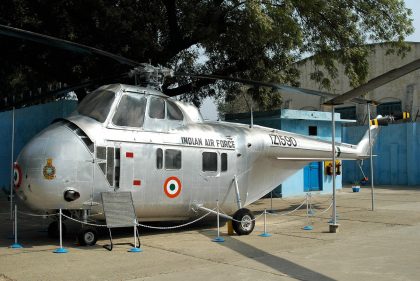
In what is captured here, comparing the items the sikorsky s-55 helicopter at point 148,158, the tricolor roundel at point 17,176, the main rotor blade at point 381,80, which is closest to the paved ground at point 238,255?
the sikorsky s-55 helicopter at point 148,158

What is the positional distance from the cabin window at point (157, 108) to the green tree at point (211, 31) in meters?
4.75

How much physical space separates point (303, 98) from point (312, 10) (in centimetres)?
2801

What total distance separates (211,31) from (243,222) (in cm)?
717

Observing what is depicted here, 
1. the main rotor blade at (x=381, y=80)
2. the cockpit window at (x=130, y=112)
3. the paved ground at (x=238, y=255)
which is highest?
the main rotor blade at (x=381, y=80)

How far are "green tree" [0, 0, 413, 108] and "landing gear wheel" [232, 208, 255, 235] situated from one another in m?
5.71

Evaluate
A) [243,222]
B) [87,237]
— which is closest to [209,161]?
[243,222]

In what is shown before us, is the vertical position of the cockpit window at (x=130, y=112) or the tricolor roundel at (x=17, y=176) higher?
the cockpit window at (x=130, y=112)

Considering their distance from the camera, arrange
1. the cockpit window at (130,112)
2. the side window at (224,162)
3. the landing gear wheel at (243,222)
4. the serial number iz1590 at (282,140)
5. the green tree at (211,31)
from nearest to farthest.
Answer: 1. the cockpit window at (130,112)
2. the landing gear wheel at (243,222)
3. the side window at (224,162)
4. the serial number iz1590 at (282,140)
5. the green tree at (211,31)

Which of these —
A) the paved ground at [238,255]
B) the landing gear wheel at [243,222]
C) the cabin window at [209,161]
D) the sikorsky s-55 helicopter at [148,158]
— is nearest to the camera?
the paved ground at [238,255]

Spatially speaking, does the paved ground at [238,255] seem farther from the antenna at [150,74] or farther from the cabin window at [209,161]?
the antenna at [150,74]

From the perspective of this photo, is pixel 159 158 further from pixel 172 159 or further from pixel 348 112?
pixel 348 112

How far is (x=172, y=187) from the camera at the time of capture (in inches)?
441

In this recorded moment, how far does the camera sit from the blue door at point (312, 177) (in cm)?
2283

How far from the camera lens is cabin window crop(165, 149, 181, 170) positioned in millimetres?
11117
